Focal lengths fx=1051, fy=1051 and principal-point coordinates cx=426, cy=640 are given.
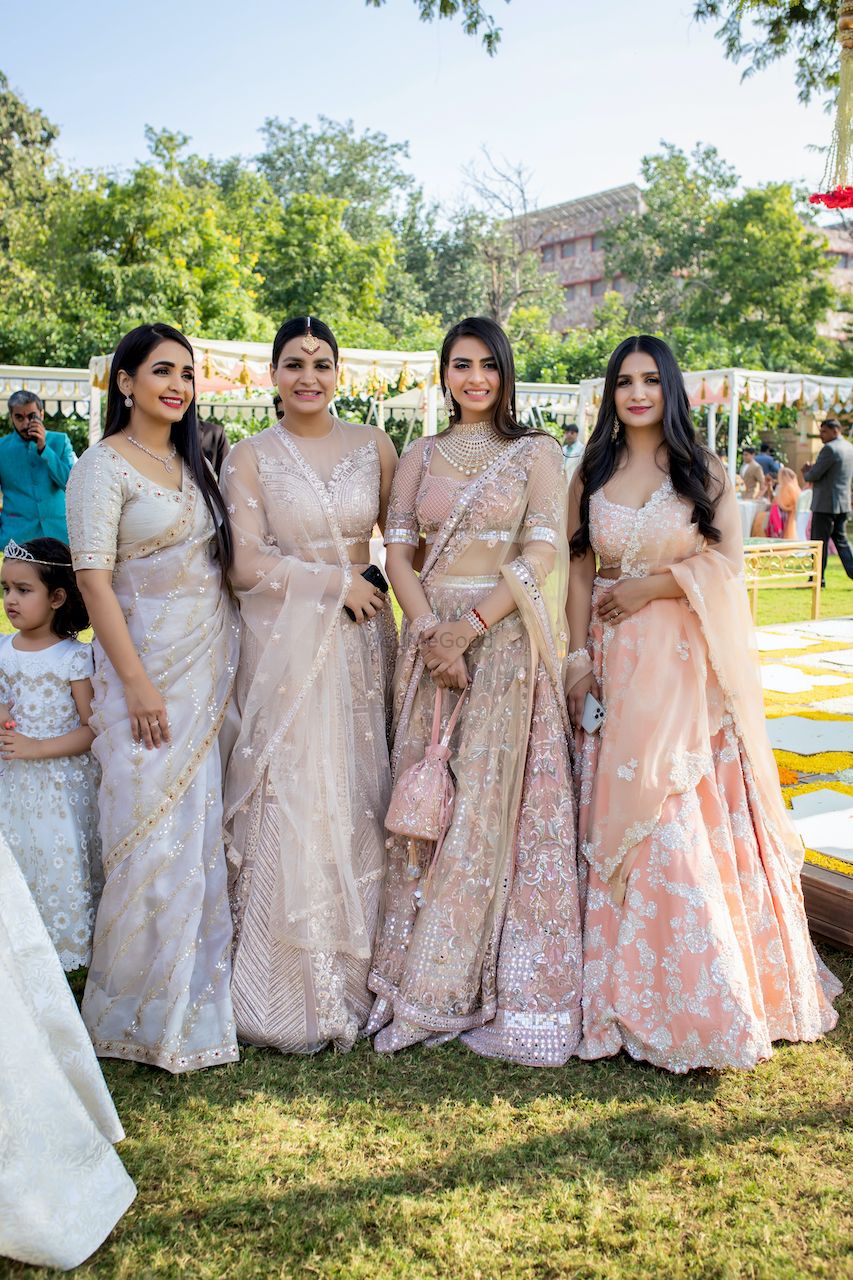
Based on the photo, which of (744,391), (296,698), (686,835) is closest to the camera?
(686,835)

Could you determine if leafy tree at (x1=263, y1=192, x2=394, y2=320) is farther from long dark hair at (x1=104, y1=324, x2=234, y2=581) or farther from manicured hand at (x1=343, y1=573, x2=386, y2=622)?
manicured hand at (x1=343, y1=573, x2=386, y2=622)

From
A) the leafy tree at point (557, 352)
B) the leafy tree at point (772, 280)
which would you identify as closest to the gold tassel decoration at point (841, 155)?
the leafy tree at point (557, 352)

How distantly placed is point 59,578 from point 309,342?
1.06 metres

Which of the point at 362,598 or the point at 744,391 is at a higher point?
the point at 744,391

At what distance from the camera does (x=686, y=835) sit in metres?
2.74

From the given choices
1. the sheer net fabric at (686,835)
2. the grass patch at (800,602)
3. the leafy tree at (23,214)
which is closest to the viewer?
the sheer net fabric at (686,835)

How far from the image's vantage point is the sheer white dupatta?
9.26 ft

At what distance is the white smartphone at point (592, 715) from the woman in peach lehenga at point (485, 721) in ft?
0.23

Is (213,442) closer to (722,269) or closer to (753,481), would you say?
(753,481)

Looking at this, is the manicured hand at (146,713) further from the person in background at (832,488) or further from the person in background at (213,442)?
the person in background at (832,488)

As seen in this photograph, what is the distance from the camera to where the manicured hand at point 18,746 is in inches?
122

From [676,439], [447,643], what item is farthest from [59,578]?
[676,439]

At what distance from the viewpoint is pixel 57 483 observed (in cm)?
750

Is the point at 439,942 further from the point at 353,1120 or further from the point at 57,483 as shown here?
the point at 57,483
